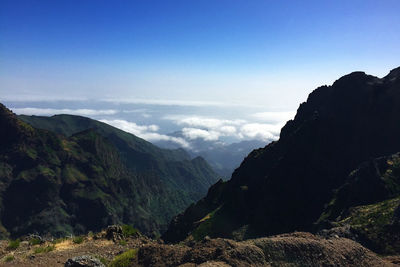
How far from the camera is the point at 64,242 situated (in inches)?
1138

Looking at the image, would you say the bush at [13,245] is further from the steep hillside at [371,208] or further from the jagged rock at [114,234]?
the steep hillside at [371,208]

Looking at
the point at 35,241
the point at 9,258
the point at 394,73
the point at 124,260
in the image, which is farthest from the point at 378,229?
the point at 394,73

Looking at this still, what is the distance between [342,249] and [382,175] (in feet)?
195

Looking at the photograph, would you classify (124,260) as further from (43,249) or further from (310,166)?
(310,166)

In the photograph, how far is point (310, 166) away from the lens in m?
94.5

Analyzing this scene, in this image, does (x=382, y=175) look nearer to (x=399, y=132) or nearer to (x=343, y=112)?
(x=399, y=132)

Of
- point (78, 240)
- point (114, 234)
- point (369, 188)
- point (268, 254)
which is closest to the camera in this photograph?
point (268, 254)

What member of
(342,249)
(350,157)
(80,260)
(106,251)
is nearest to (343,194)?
(350,157)

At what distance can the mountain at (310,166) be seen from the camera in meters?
84.7

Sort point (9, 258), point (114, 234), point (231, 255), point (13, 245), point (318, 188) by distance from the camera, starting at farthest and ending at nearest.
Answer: point (318, 188) < point (114, 234) < point (13, 245) < point (9, 258) < point (231, 255)

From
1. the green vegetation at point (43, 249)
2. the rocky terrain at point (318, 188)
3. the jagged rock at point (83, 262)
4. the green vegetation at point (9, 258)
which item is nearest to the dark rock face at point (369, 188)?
the rocky terrain at point (318, 188)

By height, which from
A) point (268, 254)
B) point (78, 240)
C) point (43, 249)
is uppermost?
point (268, 254)

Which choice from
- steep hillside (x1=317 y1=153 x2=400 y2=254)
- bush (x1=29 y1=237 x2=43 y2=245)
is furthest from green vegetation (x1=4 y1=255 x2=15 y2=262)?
steep hillside (x1=317 y1=153 x2=400 y2=254)

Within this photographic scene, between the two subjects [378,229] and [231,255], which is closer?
[231,255]
